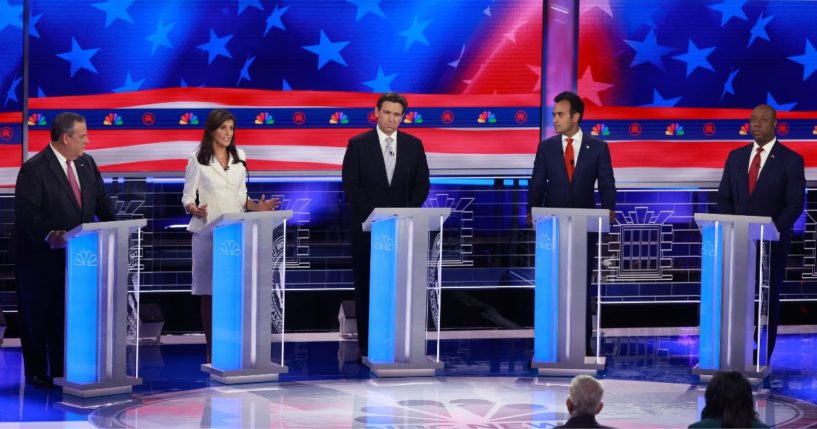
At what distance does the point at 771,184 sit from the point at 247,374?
10.3ft

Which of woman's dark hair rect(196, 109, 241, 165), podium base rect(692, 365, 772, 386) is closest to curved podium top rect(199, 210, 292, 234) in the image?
woman's dark hair rect(196, 109, 241, 165)

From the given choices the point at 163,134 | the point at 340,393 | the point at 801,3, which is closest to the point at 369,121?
the point at 163,134

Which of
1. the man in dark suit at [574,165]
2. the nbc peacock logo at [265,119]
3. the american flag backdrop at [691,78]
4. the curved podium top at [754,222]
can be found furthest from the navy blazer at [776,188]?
the nbc peacock logo at [265,119]

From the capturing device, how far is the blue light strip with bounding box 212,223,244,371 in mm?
6598

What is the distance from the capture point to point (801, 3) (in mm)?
8859

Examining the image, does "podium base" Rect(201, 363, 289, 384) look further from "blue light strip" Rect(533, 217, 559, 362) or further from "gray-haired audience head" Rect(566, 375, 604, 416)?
"gray-haired audience head" Rect(566, 375, 604, 416)

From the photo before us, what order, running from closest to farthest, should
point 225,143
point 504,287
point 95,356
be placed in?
point 95,356 < point 225,143 < point 504,287

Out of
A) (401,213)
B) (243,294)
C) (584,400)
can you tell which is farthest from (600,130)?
(584,400)

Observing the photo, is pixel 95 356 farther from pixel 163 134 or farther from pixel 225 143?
pixel 163 134

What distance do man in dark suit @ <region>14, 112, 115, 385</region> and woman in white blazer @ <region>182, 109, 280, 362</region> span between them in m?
0.49

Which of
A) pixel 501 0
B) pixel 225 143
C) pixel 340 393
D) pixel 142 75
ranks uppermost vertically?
pixel 501 0

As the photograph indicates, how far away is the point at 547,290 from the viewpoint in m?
6.96

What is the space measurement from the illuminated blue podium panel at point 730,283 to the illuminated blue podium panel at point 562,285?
576mm

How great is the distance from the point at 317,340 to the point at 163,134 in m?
1.71
